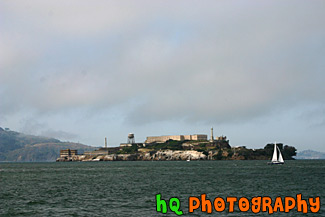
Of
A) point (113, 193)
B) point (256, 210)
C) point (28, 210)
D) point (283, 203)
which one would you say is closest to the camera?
point (256, 210)

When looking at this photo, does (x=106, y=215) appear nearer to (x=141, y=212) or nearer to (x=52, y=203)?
(x=141, y=212)

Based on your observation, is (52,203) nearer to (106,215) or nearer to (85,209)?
(85,209)

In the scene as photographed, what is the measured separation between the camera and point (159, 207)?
59.0 metres

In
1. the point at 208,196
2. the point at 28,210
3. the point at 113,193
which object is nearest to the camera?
the point at 28,210

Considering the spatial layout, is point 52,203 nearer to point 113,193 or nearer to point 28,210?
point 28,210

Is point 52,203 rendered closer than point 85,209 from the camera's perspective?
No

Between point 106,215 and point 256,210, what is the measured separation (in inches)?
807

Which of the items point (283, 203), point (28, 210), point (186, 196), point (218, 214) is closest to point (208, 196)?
point (186, 196)

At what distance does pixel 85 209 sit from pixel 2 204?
16.9 metres

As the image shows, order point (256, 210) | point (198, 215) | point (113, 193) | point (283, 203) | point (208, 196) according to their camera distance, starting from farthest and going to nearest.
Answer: point (113, 193) < point (208, 196) < point (283, 203) < point (256, 210) < point (198, 215)

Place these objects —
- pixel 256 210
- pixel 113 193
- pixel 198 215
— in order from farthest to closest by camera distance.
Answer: pixel 113 193
pixel 256 210
pixel 198 215

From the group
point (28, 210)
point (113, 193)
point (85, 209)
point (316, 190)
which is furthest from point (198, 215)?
point (316, 190)

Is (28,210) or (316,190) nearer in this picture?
(28,210)

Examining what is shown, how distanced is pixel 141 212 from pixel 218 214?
10.5 metres
